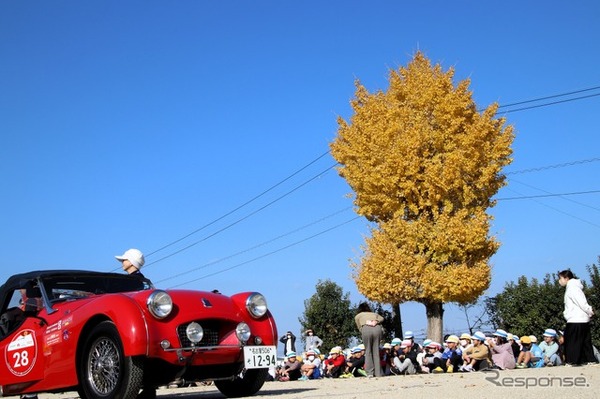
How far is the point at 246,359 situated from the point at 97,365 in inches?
59.6

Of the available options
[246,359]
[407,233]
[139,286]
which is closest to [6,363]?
[139,286]

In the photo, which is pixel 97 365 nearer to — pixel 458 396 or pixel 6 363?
pixel 6 363

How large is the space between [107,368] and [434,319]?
797 inches

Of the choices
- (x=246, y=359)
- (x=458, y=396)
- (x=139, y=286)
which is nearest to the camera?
(x=458, y=396)

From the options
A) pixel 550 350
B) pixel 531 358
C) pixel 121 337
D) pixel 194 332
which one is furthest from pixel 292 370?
pixel 121 337

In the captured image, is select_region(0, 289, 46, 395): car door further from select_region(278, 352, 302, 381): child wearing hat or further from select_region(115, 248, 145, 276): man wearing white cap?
select_region(278, 352, 302, 381): child wearing hat

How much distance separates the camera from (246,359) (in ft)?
23.8

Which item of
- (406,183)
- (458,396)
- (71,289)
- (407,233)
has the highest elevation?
(406,183)

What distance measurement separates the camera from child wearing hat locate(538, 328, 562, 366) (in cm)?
1526

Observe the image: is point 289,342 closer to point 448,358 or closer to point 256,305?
point 448,358

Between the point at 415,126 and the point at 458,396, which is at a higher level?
the point at 415,126

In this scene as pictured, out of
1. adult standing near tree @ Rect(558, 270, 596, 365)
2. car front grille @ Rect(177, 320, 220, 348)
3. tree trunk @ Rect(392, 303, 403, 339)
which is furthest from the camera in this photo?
tree trunk @ Rect(392, 303, 403, 339)

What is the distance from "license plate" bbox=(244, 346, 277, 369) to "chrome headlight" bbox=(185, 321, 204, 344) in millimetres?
576

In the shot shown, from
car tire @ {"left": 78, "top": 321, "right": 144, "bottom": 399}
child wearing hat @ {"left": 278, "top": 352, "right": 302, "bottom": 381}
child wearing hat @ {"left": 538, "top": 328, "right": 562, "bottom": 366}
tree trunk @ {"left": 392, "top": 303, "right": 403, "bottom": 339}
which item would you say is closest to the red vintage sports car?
car tire @ {"left": 78, "top": 321, "right": 144, "bottom": 399}
